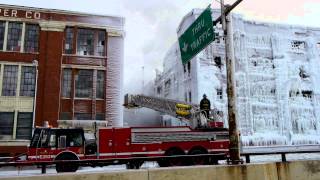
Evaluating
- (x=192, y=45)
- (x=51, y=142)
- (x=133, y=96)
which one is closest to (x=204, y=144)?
(x=51, y=142)

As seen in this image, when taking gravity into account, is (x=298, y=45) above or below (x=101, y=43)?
above

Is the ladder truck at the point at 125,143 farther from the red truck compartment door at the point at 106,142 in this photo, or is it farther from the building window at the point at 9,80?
the building window at the point at 9,80

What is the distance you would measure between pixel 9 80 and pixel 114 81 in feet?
29.9

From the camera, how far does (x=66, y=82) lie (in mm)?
33219

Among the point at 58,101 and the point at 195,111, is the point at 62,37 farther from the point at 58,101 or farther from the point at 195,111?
the point at 195,111

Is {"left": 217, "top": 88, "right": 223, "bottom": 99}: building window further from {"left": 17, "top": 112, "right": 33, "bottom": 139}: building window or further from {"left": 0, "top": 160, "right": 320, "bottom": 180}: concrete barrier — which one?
{"left": 0, "top": 160, "right": 320, "bottom": 180}: concrete barrier

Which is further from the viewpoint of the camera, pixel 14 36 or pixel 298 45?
pixel 298 45

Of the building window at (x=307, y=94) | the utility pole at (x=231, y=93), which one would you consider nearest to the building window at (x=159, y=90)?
the building window at (x=307, y=94)

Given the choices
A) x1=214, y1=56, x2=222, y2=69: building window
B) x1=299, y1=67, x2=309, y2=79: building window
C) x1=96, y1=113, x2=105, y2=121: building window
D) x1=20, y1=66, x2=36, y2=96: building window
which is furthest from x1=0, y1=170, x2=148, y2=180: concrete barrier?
x1=299, y1=67, x2=309, y2=79: building window

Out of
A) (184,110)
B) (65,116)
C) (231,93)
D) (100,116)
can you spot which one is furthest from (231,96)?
(65,116)

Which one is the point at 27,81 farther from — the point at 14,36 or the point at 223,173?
the point at 223,173

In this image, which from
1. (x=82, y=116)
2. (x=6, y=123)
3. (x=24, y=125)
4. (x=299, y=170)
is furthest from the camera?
(x=82, y=116)

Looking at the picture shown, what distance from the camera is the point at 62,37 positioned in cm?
3388

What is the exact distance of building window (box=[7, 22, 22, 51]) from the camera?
32844 mm
